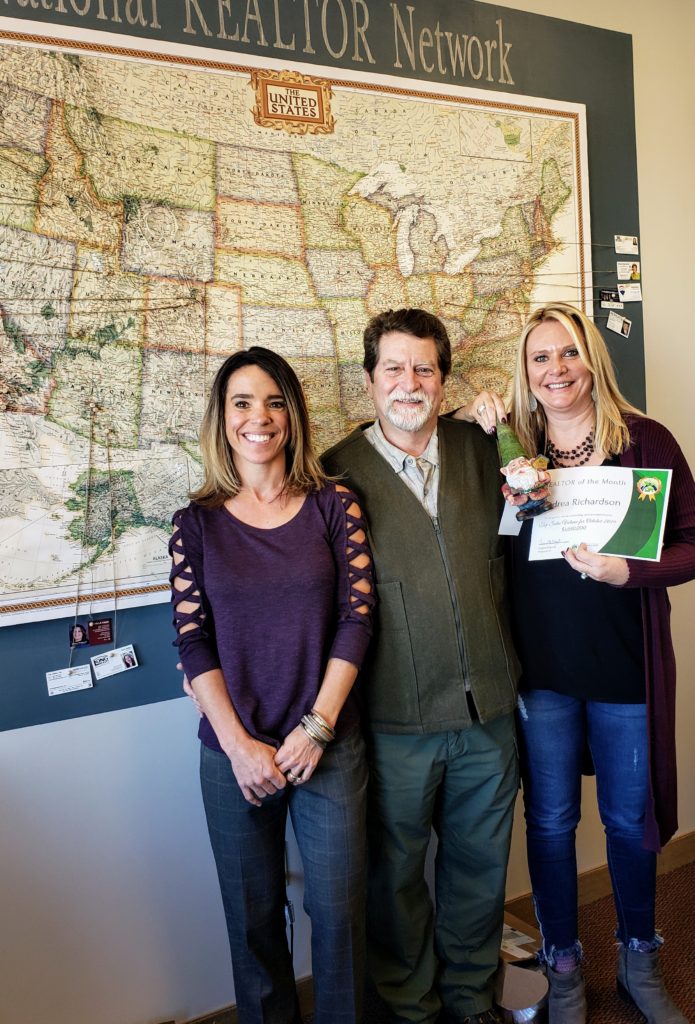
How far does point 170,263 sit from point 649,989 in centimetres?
216

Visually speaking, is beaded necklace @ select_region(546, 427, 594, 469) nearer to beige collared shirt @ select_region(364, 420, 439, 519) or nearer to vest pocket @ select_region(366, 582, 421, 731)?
beige collared shirt @ select_region(364, 420, 439, 519)

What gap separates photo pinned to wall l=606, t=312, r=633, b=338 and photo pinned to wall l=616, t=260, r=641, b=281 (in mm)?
122

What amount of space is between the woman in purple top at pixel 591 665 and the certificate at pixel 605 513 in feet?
0.13

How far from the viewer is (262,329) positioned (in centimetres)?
194

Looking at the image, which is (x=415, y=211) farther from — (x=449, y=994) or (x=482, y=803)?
(x=449, y=994)

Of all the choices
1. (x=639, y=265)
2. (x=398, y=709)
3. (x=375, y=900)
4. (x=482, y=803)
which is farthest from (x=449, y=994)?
(x=639, y=265)

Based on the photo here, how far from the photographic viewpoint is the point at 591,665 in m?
1.77

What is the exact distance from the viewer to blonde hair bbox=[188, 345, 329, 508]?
1628 mm

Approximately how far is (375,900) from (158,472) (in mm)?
1153

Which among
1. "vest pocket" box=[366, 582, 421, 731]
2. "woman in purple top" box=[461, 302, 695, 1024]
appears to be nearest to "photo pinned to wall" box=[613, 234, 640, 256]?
"woman in purple top" box=[461, 302, 695, 1024]

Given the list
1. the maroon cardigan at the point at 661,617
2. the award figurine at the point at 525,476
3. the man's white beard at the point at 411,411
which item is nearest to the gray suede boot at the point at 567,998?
the maroon cardigan at the point at 661,617

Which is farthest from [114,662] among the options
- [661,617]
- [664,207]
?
[664,207]

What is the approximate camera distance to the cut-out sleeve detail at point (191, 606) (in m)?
1.52

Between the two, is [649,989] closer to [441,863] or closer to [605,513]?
→ [441,863]
